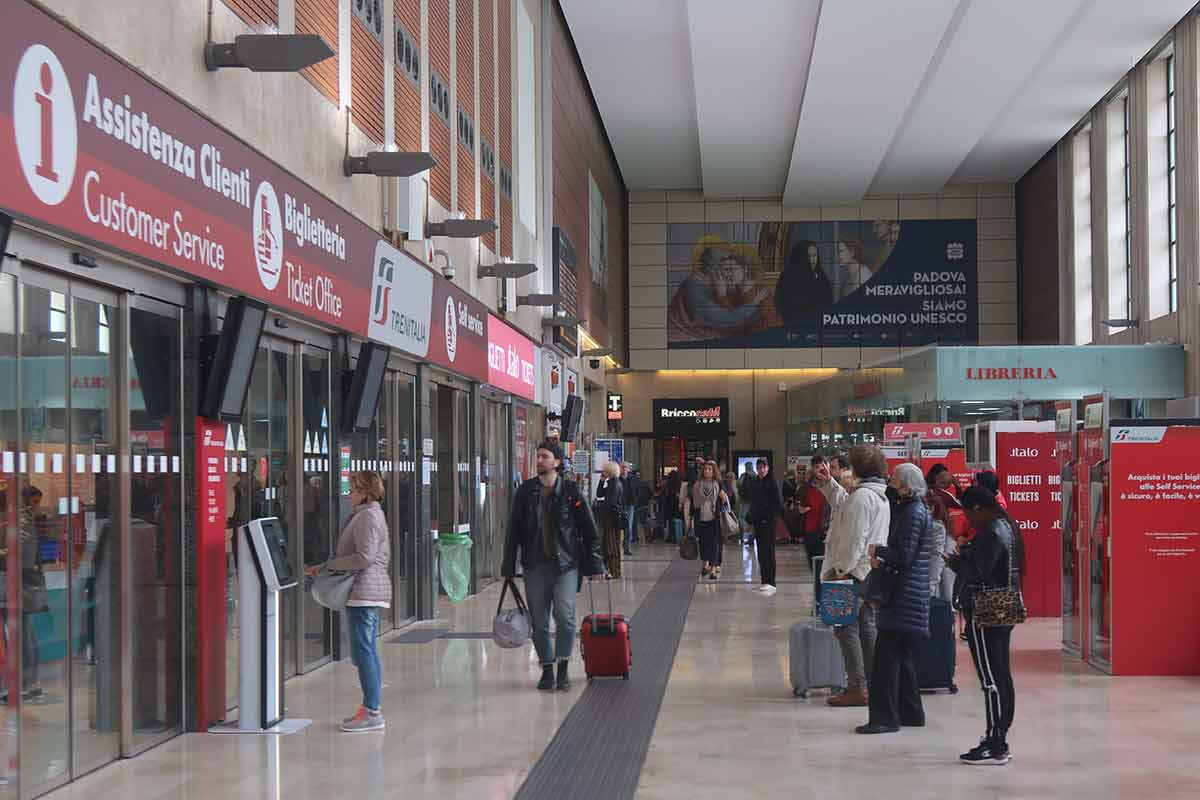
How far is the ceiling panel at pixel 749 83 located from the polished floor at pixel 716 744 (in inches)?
581

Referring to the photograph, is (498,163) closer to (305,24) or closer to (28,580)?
(305,24)

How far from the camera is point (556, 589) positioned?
30.5 feet

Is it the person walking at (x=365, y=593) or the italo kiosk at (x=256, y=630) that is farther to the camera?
the person walking at (x=365, y=593)

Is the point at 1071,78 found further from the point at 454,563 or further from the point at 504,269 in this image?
the point at 454,563

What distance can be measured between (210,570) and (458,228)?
680 centimetres

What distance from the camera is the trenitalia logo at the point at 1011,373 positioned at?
2642 cm

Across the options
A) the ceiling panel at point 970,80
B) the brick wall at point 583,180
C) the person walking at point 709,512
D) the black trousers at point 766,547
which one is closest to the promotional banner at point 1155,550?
the black trousers at point 766,547

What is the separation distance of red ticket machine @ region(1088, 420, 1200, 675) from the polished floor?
30 cm

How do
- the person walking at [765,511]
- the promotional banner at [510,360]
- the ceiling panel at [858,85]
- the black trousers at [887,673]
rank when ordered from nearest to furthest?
the black trousers at [887,673]
the person walking at [765,511]
the promotional banner at [510,360]
the ceiling panel at [858,85]

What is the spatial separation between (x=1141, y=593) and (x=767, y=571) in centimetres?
737

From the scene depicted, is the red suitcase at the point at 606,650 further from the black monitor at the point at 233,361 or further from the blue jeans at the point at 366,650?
the black monitor at the point at 233,361

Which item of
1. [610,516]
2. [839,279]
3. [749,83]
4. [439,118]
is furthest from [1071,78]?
[439,118]

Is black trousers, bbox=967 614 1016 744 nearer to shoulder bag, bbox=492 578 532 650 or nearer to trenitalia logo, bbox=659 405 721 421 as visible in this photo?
shoulder bag, bbox=492 578 532 650

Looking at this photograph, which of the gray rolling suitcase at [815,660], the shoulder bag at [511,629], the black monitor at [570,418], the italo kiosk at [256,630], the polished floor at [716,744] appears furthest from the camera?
the black monitor at [570,418]
